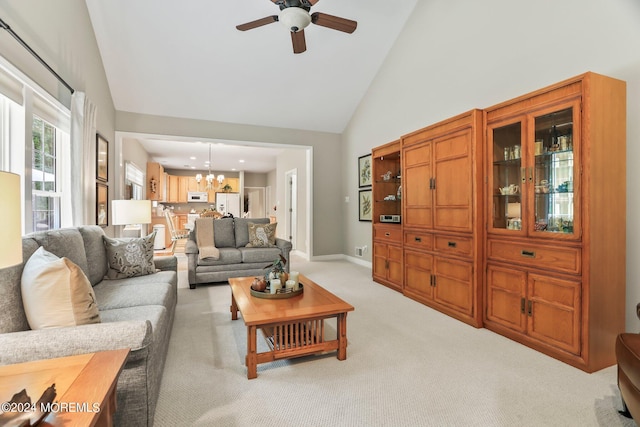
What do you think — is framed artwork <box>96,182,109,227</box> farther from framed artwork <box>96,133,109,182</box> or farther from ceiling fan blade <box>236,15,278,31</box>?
ceiling fan blade <box>236,15,278,31</box>

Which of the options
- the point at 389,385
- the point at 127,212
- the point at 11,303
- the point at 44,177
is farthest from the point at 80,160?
the point at 389,385

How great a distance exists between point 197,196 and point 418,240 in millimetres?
8958

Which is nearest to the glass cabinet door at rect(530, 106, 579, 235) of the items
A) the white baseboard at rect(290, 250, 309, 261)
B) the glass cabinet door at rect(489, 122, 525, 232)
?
the glass cabinet door at rect(489, 122, 525, 232)

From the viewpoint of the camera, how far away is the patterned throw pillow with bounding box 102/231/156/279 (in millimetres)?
2924

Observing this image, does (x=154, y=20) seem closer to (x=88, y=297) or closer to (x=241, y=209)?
(x=88, y=297)

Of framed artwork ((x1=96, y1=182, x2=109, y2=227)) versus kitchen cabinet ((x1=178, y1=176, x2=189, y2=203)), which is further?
kitchen cabinet ((x1=178, y1=176, x2=189, y2=203))

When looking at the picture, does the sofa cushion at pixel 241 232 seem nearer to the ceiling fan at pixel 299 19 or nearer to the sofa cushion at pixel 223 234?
the sofa cushion at pixel 223 234

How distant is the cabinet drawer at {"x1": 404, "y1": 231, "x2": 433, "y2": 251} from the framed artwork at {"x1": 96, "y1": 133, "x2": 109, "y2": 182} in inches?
159

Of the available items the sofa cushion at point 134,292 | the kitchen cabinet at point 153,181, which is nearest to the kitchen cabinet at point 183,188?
the kitchen cabinet at point 153,181

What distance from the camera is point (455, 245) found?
3.18 metres

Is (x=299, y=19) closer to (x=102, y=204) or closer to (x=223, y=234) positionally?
(x=223, y=234)

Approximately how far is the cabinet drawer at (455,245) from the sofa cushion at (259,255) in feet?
7.62

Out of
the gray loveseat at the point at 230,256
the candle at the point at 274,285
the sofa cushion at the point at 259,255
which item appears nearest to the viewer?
the candle at the point at 274,285

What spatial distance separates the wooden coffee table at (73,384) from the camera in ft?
2.92
